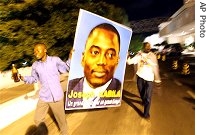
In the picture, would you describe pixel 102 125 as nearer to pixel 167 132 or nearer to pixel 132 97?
pixel 167 132

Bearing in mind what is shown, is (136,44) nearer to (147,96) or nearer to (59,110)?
(147,96)

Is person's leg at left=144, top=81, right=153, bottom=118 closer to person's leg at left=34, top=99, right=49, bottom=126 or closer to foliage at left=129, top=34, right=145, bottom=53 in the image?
person's leg at left=34, top=99, right=49, bottom=126

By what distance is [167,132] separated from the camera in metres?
6.86

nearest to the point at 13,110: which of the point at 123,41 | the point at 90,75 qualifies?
the point at 90,75

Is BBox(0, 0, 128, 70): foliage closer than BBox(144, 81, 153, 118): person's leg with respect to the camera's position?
No

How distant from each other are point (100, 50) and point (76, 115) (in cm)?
176

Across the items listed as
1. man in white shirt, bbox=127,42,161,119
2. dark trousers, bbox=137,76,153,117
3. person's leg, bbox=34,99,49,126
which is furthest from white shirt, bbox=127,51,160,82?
person's leg, bbox=34,99,49,126

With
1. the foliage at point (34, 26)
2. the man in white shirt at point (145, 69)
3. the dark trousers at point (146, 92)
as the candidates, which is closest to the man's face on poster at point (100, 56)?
the man in white shirt at point (145, 69)

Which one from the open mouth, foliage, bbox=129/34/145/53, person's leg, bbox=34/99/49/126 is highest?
foliage, bbox=129/34/145/53

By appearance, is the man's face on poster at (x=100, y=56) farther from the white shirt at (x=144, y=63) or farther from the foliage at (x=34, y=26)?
the foliage at (x=34, y=26)

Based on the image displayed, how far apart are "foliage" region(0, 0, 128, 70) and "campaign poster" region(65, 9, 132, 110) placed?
5.89 meters

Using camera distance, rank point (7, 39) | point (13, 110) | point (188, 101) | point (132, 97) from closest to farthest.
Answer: point (13, 110)
point (188, 101)
point (132, 97)
point (7, 39)

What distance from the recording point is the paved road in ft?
23.3

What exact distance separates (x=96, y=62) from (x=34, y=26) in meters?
7.46
